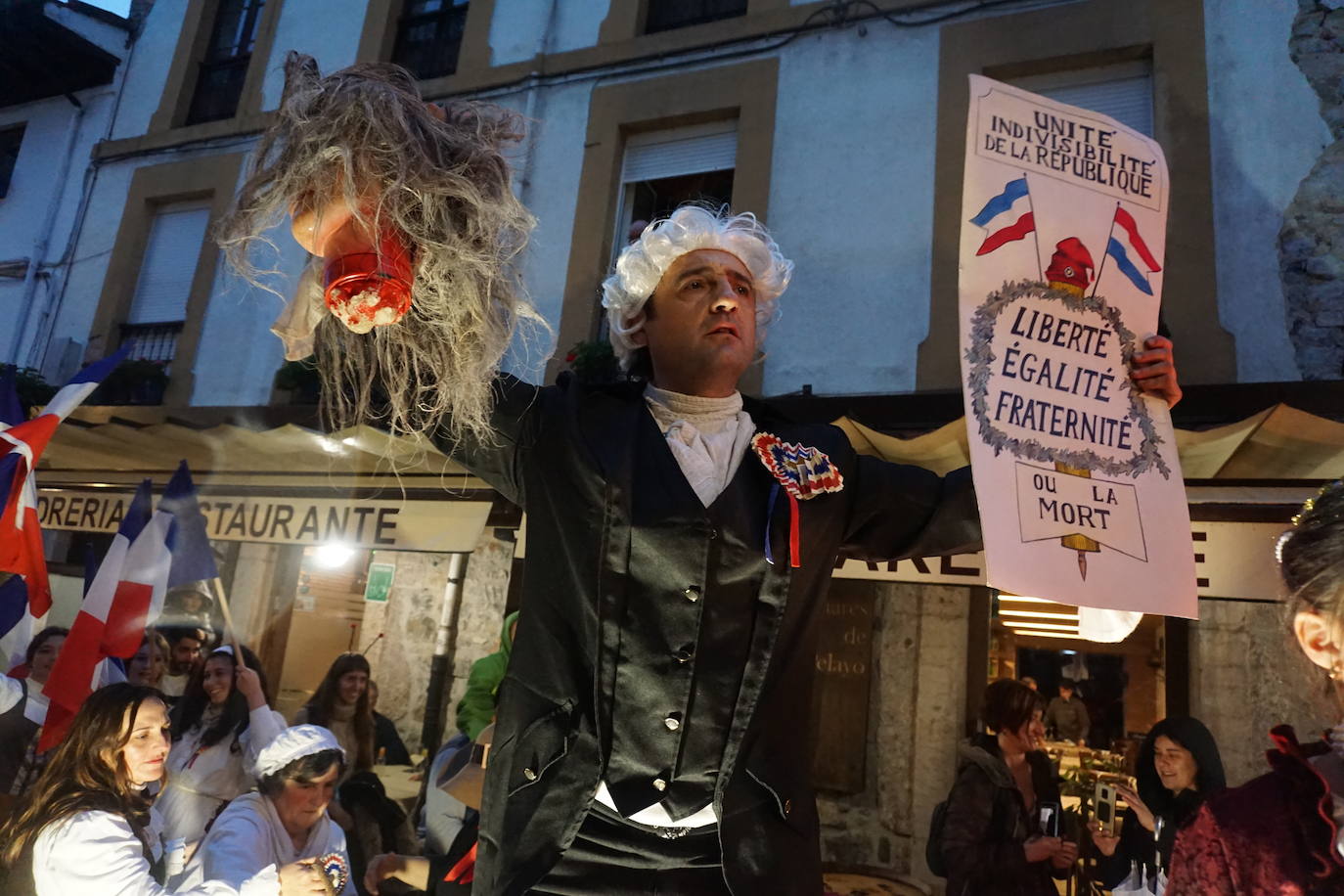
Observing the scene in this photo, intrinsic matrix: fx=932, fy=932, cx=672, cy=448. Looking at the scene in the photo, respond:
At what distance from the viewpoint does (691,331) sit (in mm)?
2018

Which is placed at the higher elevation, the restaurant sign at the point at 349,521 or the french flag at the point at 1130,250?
the french flag at the point at 1130,250

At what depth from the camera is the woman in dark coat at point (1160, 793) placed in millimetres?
4340

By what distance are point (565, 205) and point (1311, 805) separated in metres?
7.59

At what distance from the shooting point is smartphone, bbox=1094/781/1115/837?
15.7 feet

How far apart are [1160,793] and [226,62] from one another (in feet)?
37.9

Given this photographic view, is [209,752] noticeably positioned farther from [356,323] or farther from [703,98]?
[703,98]

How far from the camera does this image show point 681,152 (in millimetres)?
8133

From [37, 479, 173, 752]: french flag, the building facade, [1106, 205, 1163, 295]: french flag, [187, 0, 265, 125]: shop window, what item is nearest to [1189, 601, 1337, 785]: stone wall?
the building facade

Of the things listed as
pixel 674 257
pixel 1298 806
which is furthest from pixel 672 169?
pixel 1298 806

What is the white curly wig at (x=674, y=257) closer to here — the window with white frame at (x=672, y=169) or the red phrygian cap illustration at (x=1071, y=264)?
the red phrygian cap illustration at (x=1071, y=264)

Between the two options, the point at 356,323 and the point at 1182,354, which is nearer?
the point at 356,323

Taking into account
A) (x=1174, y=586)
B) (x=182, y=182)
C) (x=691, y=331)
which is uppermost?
(x=182, y=182)

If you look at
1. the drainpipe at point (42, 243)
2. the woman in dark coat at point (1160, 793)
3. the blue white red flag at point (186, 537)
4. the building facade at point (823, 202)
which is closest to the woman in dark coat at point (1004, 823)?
the woman in dark coat at point (1160, 793)

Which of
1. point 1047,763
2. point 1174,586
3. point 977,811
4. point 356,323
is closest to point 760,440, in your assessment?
point 356,323
